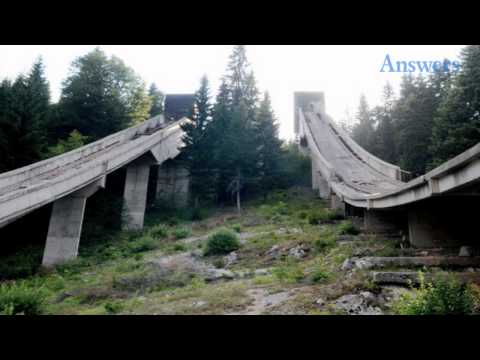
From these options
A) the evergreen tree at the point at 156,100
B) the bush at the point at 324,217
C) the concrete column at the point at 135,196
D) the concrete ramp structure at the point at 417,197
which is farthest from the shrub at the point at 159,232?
the evergreen tree at the point at 156,100

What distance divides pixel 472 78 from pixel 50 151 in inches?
894

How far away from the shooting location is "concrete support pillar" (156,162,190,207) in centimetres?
1958

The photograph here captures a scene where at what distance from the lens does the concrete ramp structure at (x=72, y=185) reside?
928cm

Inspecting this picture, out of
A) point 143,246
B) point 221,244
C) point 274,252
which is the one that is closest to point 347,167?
point 274,252

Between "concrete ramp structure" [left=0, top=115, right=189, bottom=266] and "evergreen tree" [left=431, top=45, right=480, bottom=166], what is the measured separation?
16003 mm

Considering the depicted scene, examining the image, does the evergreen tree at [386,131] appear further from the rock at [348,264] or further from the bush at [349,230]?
the rock at [348,264]

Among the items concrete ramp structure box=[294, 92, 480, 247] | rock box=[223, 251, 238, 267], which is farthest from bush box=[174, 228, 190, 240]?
concrete ramp structure box=[294, 92, 480, 247]

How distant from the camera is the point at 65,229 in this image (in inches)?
470

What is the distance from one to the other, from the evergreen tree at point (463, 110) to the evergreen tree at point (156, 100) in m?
27.5

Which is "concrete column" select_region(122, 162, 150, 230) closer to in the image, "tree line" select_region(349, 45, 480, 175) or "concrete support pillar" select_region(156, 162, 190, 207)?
"concrete support pillar" select_region(156, 162, 190, 207)

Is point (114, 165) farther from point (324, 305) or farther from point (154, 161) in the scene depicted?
point (324, 305)

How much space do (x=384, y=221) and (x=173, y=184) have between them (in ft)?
46.7
